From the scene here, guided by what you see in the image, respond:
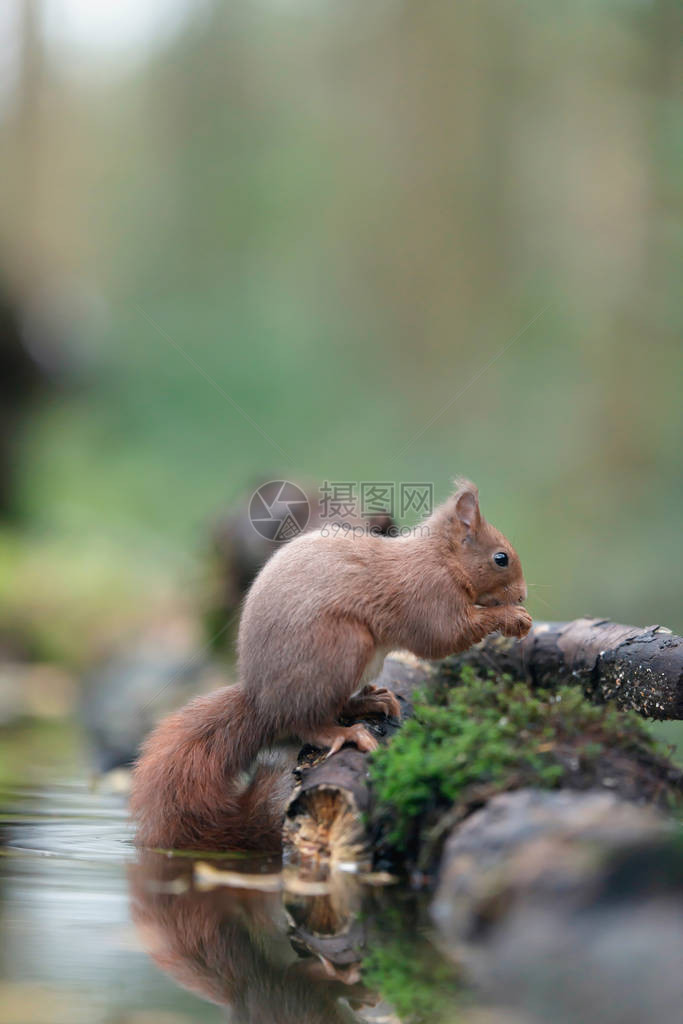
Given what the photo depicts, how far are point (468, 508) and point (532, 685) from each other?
676mm

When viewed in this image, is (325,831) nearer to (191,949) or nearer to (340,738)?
(340,738)

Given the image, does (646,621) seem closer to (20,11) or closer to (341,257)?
(341,257)

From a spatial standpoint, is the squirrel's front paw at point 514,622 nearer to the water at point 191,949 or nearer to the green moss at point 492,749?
the green moss at point 492,749

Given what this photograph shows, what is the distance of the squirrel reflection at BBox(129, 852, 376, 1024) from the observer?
1.81 m

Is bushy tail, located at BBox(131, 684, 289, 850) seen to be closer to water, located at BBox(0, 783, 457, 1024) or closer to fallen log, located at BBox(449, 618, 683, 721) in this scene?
water, located at BBox(0, 783, 457, 1024)

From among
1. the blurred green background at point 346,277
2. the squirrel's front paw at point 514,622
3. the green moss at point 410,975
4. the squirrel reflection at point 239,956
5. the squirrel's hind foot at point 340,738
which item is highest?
the blurred green background at point 346,277

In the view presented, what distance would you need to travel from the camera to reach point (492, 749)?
2369 mm

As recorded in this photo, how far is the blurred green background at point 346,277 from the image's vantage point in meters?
10.5

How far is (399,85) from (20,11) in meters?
4.96

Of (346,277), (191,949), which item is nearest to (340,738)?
(191,949)

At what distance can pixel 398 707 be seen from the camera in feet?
11.0

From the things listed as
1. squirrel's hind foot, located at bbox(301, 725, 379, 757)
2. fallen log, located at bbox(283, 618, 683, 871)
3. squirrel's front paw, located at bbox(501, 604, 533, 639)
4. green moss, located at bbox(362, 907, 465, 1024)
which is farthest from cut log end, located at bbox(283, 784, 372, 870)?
squirrel's front paw, located at bbox(501, 604, 533, 639)

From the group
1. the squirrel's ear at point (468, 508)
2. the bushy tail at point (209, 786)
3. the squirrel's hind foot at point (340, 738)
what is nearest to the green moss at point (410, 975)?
the squirrel's hind foot at point (340, 738)

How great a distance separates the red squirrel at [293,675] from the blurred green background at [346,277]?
5.31 m
